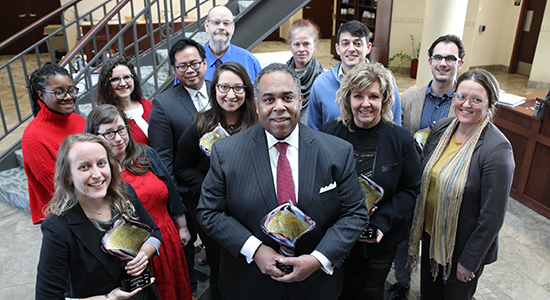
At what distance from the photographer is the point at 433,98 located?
268 centimetres

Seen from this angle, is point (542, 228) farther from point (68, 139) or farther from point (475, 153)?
point (68, 139)

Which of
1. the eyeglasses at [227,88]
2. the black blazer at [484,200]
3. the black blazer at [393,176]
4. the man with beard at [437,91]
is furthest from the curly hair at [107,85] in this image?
the black blazer at [484,200]

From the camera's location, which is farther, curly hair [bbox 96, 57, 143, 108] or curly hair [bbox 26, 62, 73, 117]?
curly hair [bbox 96, 57, 143, 108]

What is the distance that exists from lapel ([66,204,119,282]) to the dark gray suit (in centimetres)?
44

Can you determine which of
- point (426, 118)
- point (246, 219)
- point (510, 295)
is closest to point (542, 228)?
point (510, 295)

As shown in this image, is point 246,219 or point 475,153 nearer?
point 246,219

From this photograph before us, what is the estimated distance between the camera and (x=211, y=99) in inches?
87.2

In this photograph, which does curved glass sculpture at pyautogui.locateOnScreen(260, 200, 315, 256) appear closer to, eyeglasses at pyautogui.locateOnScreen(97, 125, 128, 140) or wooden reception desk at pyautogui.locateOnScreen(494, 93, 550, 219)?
eyeglasses at pyautogui.locateOnScreen(97, 125, 128, 140)

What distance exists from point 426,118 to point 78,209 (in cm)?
217

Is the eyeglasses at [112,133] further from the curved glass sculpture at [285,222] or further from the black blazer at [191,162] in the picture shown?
the curved glass sculpture at [285,222]

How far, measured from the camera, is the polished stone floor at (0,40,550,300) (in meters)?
2.97

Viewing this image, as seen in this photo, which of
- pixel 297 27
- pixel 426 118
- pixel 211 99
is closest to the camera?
pixel 211 99

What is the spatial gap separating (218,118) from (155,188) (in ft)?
1.70

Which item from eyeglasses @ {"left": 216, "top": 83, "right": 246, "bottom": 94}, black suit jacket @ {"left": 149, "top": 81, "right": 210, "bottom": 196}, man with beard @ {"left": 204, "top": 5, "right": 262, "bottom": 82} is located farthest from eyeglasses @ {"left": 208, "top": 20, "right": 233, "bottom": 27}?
eyeglasses @ {"left": 216, "top": 83, "right": 246, "bottom": 94}
